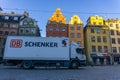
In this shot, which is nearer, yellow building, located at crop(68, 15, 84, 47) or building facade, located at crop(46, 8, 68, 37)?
building facade, located at crop(46, 8, 68, 37)

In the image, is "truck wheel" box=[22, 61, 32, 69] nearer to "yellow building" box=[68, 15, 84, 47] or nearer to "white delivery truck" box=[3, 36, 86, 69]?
"white delivery truck" box=[3, 36, 86, 69]

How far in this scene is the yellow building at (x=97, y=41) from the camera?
49.6 m

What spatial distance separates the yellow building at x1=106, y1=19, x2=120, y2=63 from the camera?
51625 mm

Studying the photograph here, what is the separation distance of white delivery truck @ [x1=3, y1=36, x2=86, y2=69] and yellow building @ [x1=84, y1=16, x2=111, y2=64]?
2863 centimetres

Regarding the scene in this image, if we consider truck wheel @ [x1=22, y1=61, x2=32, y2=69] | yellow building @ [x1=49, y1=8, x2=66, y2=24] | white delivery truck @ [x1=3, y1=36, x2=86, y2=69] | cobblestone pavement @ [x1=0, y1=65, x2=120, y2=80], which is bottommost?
cobblestone pavement @ [x1=0, y1=65, x2=120, y2=80]

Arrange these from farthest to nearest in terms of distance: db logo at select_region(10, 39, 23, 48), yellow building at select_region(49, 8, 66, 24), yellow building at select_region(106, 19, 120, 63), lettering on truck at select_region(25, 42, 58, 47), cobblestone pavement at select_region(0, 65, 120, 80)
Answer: yellow building at select_region(49, 8, 66, 24) < yellow building at select_region(106, 19, 120, 63) < lettering on truck at select_region(25, 42, 58, 47) < db logo at select_region(10, 39, 23, 48) < cobblestone pavement at select_region(0, 65, 120, 80)

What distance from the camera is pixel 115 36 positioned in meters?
53.8

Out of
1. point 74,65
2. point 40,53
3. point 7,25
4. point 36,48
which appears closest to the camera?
point 40,53

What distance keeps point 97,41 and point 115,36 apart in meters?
7.31

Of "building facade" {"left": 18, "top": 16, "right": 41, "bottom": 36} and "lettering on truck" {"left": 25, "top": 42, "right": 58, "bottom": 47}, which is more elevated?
"building facade" {"left": 18, "top": 16, "right": 41, "bottom": 36}

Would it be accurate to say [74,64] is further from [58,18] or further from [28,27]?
[28,27]

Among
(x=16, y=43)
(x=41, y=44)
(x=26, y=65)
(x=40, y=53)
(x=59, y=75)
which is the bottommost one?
(x=59, y=75)

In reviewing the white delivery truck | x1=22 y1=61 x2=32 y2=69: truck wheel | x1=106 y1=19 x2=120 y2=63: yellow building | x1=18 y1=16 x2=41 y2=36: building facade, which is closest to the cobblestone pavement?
x1=22 y1=61 x2=32 y2=69: truck wheel

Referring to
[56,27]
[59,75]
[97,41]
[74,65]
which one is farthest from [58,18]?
[59,75]
